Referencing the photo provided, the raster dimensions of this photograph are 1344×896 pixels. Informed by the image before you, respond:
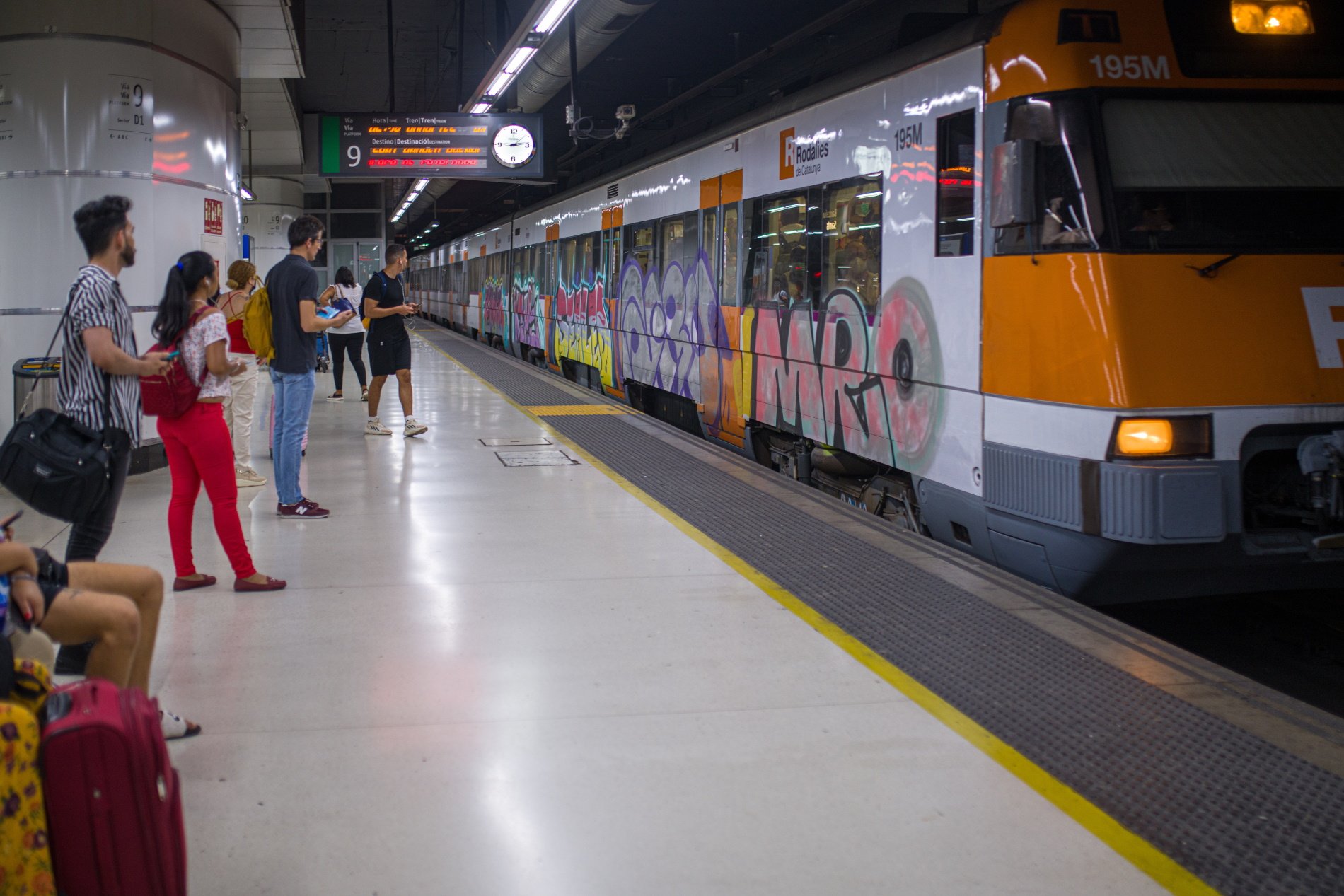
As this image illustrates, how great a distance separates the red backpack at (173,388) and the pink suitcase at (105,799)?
8.50ft

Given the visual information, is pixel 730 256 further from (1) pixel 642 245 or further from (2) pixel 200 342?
(2) pixel 200 342

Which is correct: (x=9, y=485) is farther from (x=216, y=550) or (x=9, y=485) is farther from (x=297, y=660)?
(x=216, y=550)

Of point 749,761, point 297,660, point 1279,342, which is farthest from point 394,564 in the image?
point 1279,342

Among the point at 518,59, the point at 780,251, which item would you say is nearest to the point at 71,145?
the point at 518,59

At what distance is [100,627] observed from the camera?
284 cm

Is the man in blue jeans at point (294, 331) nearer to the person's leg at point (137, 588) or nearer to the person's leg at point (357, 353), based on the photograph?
the person's leg at point (137, 588)

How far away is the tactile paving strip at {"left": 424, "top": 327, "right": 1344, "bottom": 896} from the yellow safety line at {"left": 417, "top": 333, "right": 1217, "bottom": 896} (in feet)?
0.12

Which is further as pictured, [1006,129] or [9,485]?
[1006,129]

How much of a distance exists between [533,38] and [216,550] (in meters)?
6.13

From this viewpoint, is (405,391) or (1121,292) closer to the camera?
(1121,292)

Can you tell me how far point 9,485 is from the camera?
352 cm

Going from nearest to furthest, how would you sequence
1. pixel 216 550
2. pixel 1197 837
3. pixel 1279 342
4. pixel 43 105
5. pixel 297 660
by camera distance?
pixel 1197 837
pixel 297 660
pixel 1279 342
pixel 216 550
pixel 43 105

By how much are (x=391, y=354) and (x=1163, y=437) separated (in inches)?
270

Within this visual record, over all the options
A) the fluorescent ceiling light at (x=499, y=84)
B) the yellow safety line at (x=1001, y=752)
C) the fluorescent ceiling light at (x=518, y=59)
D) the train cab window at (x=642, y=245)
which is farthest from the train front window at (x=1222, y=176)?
the fluorescent ceiling light at (x=499, y=84)
